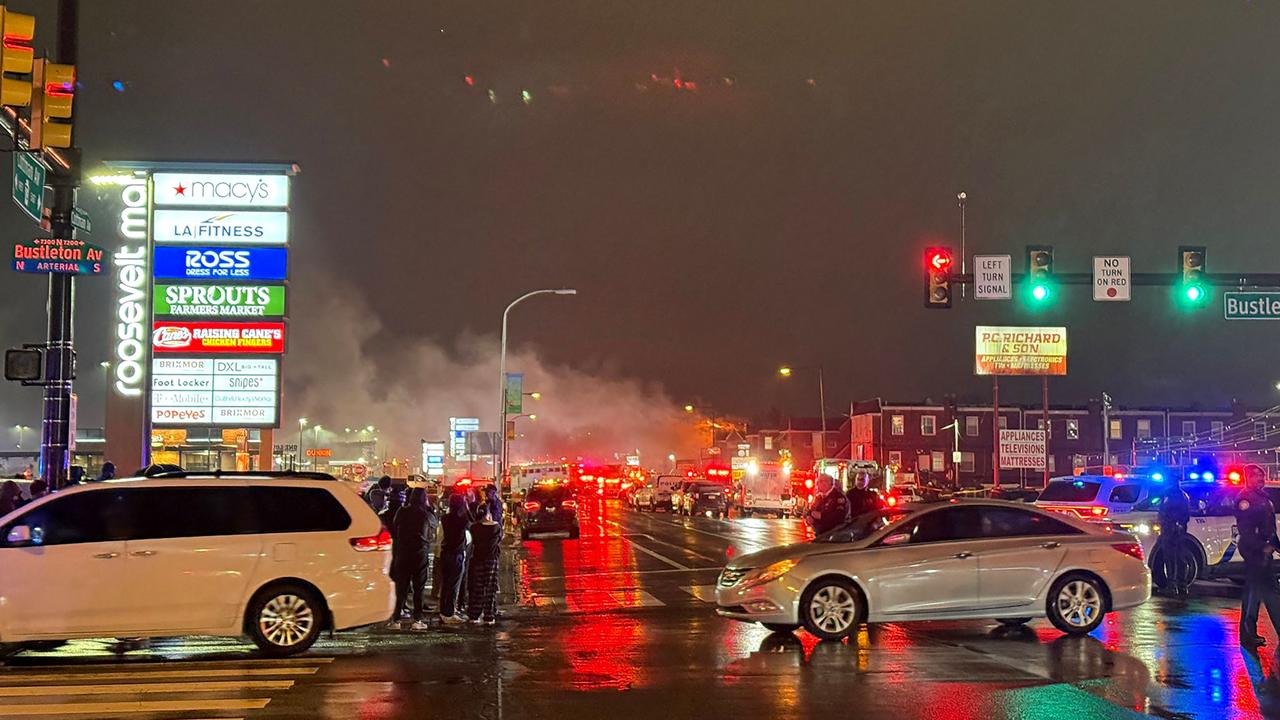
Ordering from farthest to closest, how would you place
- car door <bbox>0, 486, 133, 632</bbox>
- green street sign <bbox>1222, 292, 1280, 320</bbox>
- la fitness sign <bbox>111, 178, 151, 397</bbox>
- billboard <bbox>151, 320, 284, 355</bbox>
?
billboard <bbox>151, 320, 284, 355</bbox>, la fitness sign <bbox>111, 178, 151, 397</bbox>, green street sign <bbox>1222, 292, 1280, 320</bbox>, car door <bbox>0, 486, 133, 632</bbox>

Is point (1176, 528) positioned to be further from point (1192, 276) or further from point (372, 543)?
point (372, 543)

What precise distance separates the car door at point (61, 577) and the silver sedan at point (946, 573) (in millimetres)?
6389

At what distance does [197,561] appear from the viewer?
11359mm

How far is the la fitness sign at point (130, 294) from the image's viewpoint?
88.5ft

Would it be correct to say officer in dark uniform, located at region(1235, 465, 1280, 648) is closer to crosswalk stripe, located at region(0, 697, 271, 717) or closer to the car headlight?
the car headlight

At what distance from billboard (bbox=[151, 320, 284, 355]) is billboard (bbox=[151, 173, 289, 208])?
296 cm

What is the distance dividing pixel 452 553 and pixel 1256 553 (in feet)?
29.3

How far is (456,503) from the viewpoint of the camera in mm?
14133

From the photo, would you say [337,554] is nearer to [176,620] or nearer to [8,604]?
[176,620]

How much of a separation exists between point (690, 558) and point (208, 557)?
15.0 meters

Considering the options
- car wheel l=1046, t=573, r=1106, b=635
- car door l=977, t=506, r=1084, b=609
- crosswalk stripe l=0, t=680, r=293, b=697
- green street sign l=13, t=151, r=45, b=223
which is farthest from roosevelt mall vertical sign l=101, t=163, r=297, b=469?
car wheel l=1046, t=573, r=1106, b=635

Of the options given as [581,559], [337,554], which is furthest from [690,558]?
[337,554]

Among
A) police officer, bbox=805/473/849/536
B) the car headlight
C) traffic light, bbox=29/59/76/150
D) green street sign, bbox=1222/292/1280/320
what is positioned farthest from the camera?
green street sign, bbox=1222/292/1280/320

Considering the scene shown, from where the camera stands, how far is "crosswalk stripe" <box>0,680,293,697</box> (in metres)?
9.55
